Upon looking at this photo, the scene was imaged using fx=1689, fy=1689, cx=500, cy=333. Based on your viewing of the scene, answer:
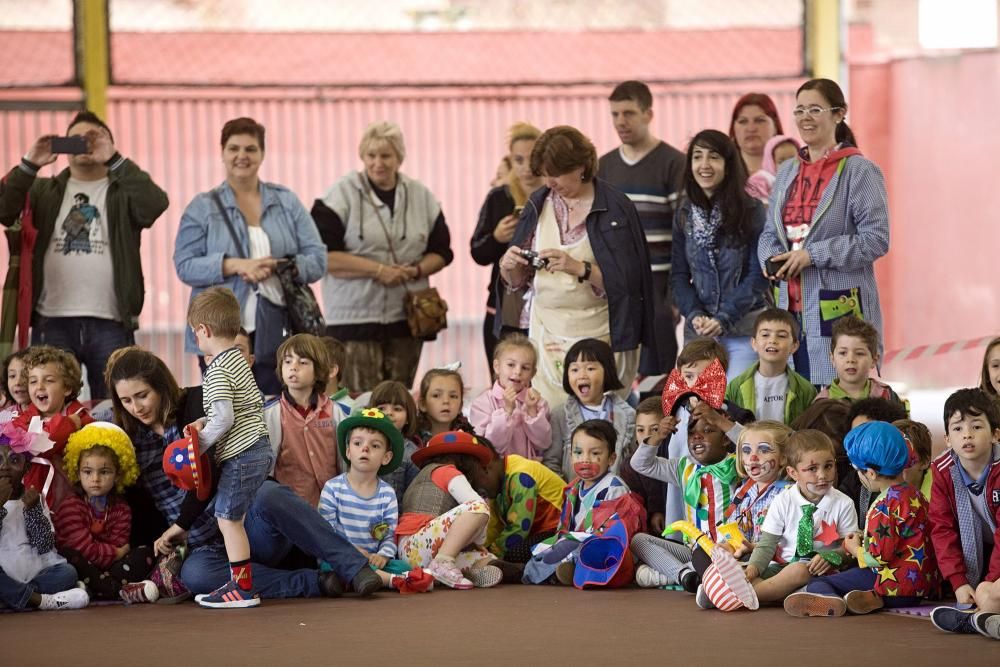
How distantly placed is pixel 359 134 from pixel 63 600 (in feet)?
21.0

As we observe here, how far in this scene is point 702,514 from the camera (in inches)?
256

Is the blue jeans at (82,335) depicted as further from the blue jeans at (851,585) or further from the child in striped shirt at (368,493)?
the blue jeans at (851,585)

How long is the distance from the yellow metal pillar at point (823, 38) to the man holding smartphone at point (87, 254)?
5.74m

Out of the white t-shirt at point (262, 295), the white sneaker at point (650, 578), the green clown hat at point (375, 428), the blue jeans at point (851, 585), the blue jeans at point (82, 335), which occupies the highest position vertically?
the white t-shirt at point (262, 295)

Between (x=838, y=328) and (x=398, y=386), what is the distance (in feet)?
5.95

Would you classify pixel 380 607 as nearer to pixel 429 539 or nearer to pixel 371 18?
pixel 429 539

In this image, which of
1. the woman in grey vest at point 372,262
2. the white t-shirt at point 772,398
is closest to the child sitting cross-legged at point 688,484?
the white t-shirt at point 772,398

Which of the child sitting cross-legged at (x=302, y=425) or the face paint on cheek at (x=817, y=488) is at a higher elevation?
the child sitting cross-legged at (x=302, y=425)

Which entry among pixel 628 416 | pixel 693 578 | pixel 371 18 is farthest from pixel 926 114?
pixel 693 578

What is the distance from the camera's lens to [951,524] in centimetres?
564

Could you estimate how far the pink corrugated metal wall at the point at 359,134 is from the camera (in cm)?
1174

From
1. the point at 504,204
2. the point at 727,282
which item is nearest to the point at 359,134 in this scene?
the point at 504,204

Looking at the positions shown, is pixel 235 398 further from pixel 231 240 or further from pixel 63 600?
pixel 231 240

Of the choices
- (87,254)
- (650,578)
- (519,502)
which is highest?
(87,254)
